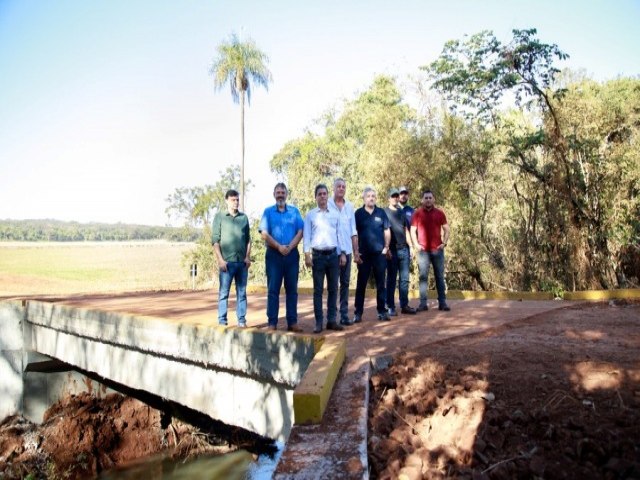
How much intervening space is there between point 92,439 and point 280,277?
515 centimetres

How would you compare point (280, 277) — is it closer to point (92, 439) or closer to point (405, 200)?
point (405, 200)

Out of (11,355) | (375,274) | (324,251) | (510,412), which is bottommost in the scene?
(11,355)

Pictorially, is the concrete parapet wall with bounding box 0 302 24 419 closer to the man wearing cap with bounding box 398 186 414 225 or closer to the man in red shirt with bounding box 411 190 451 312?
the man wearing cap with bounding box 398 186 414 225

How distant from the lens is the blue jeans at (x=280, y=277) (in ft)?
21.4

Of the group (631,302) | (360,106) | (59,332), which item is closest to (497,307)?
(631,302)

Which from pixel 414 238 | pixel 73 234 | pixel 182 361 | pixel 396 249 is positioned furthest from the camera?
pixel 73 234

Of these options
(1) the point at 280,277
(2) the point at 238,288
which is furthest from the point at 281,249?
(2) the point at 238,288

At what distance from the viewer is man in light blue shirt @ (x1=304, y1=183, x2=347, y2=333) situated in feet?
21.3

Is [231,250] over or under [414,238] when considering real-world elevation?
under

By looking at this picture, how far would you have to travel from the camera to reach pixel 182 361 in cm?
675

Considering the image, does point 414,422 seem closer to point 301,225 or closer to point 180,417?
point 301,225

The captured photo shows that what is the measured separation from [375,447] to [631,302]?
6905 mm

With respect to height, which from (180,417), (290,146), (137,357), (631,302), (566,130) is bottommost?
(180,417)

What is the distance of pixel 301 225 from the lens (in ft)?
22.1
